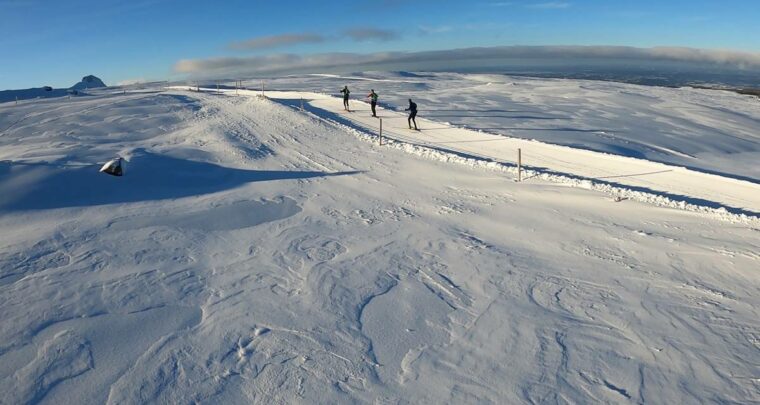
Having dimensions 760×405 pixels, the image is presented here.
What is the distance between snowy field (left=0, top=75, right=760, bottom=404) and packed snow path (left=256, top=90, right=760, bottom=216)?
782 millimetres

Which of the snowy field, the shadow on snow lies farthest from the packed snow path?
the shadow on snow

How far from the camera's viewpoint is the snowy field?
5086 mm

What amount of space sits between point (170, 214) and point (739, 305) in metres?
10.7

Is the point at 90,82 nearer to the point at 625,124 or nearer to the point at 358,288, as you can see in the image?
the point at 625,124

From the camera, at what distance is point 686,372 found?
5246mm

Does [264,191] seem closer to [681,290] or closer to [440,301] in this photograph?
[440,301]

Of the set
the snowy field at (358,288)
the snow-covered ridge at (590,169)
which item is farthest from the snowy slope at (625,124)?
the snowy field at (358,288)

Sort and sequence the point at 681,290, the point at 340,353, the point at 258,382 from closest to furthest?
the point at 258,382 → the point at 340,353 → the point at 681,290

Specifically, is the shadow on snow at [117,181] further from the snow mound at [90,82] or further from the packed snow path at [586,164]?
the snow mound at [90,82]

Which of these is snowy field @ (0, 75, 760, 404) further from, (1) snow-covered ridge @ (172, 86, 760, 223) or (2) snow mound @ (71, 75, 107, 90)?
(2) snow mound @ (71, 75, 107, 90)

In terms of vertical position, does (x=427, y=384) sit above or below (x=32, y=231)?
below

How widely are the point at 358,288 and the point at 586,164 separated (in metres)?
11.6

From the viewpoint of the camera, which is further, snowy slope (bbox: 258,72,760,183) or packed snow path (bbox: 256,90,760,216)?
snowy slope (bbox: 258,72,760,183)

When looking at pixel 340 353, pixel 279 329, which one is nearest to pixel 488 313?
pixel 340 353
